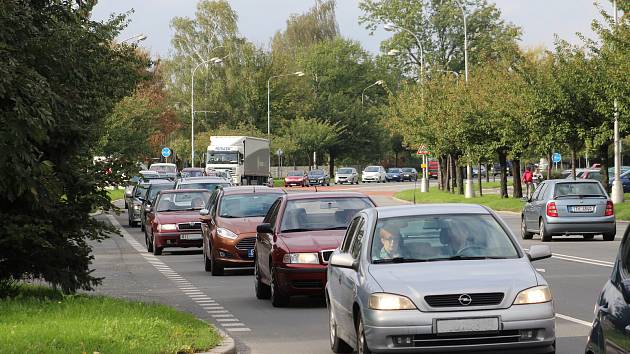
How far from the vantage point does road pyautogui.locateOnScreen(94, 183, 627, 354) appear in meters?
14.2

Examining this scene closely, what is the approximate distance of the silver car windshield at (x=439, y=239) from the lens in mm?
11789

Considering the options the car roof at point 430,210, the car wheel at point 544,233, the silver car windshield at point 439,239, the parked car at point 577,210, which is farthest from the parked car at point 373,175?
the silver car windshield at point 439,239

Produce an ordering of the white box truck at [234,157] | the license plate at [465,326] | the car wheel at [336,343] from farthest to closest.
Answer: the white box truck at [234,157], the car wheel at [336,343], the license plate at [465,326]

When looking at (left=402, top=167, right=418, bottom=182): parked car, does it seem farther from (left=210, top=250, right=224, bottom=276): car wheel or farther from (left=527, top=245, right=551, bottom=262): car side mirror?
(left=527, top=245, right=551, bottom=262): car side mirror

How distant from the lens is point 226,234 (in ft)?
79.5

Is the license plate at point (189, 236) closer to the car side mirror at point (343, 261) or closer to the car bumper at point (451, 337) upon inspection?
the car side mirror at point (343, 261)

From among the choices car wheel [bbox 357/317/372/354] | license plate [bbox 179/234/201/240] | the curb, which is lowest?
the curb

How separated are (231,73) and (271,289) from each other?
351 ft

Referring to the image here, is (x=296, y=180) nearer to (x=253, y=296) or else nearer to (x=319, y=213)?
(x=253, y=296)

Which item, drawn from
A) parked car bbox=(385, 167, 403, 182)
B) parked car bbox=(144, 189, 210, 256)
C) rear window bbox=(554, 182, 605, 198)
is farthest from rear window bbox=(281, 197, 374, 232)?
parked car bbox=(385, 167, 403, 182)

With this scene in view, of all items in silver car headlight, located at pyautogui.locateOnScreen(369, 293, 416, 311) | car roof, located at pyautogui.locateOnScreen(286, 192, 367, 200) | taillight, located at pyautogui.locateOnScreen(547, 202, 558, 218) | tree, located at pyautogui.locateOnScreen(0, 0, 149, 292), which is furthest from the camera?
taillight, located at pyautogui.locateOnScreen(547, 202, 558, 218)

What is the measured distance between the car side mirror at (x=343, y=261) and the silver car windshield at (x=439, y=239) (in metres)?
0.19

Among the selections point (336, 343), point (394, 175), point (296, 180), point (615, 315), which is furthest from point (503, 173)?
point (394, 175)

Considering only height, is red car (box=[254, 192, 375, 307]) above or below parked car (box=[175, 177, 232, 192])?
below
